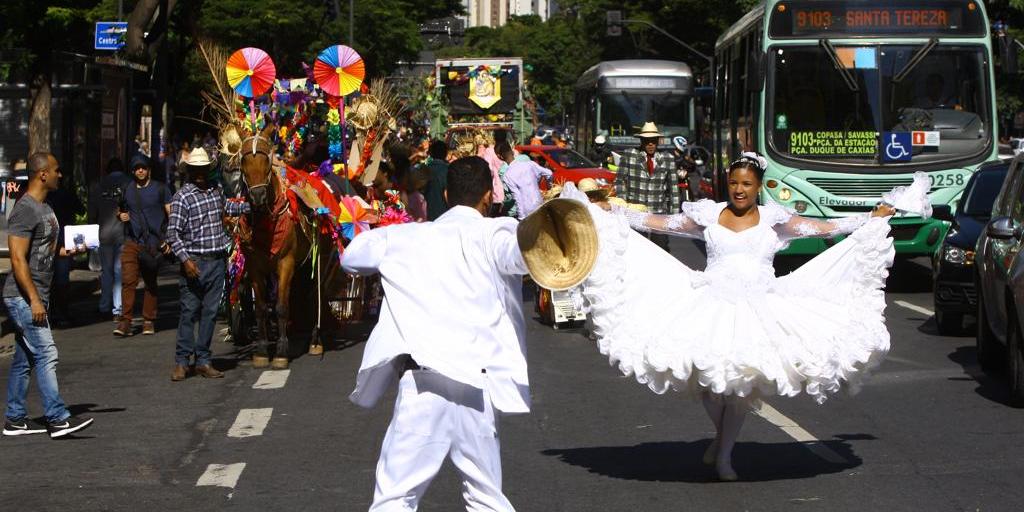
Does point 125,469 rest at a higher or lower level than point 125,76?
lower

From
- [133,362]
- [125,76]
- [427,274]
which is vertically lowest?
[133,362]

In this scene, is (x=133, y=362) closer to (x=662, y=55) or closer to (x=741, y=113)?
(x=741, y=113)

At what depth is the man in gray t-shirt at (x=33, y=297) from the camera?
9.71m

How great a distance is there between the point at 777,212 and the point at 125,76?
18.2 meters

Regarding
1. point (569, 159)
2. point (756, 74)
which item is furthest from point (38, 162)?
point (569, 159)

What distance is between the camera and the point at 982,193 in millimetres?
16344

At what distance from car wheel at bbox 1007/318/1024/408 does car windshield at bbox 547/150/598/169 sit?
979 inches

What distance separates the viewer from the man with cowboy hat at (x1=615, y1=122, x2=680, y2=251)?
657 inches

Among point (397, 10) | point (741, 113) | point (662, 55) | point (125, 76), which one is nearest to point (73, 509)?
point (741, 113)

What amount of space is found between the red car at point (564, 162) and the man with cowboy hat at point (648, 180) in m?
14.4

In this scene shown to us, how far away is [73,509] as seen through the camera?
773 centimetres

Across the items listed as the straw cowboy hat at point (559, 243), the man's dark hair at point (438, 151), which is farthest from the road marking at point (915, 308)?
the straw cowboy hat at point (559, 243)

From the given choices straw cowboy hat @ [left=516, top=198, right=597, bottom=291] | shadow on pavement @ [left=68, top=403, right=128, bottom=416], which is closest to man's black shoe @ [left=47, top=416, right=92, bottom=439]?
shadow on pavement @ [left=68, top=403, right=128, bottom=416]

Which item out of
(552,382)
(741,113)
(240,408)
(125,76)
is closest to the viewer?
(240,408)
